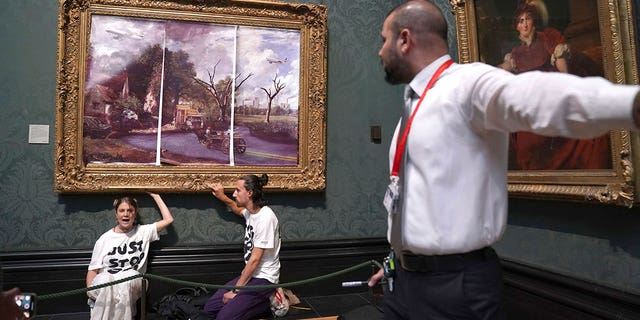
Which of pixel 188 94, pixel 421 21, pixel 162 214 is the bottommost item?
pixel 162 214

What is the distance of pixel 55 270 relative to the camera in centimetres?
400

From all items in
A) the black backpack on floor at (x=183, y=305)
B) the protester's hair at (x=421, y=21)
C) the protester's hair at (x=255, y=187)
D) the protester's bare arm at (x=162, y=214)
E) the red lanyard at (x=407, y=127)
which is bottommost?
the black backpack on floor at (x=183, y=305)

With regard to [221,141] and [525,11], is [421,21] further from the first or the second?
[221,141]

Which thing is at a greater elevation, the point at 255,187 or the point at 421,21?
the point at 421,21

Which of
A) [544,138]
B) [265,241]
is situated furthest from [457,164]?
[265,241]

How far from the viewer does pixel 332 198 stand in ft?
15.8

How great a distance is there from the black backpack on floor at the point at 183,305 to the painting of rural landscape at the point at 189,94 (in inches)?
50.1

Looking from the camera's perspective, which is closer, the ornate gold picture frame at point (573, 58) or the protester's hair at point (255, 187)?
the ornate gold picture frame at point (573, 58)

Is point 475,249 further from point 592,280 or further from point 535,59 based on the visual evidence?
point 535,59

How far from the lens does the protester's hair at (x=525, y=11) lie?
300 cm

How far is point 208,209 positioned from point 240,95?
1.23m

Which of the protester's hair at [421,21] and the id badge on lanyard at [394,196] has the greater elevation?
the protester's hair at [421,21]

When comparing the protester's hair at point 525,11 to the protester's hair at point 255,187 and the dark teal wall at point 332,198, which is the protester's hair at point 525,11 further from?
the protester's hair at point 255,187

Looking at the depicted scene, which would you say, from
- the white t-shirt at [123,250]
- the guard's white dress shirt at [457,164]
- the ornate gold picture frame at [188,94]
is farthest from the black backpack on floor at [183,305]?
the guard's white dress shirt at [457,164]
